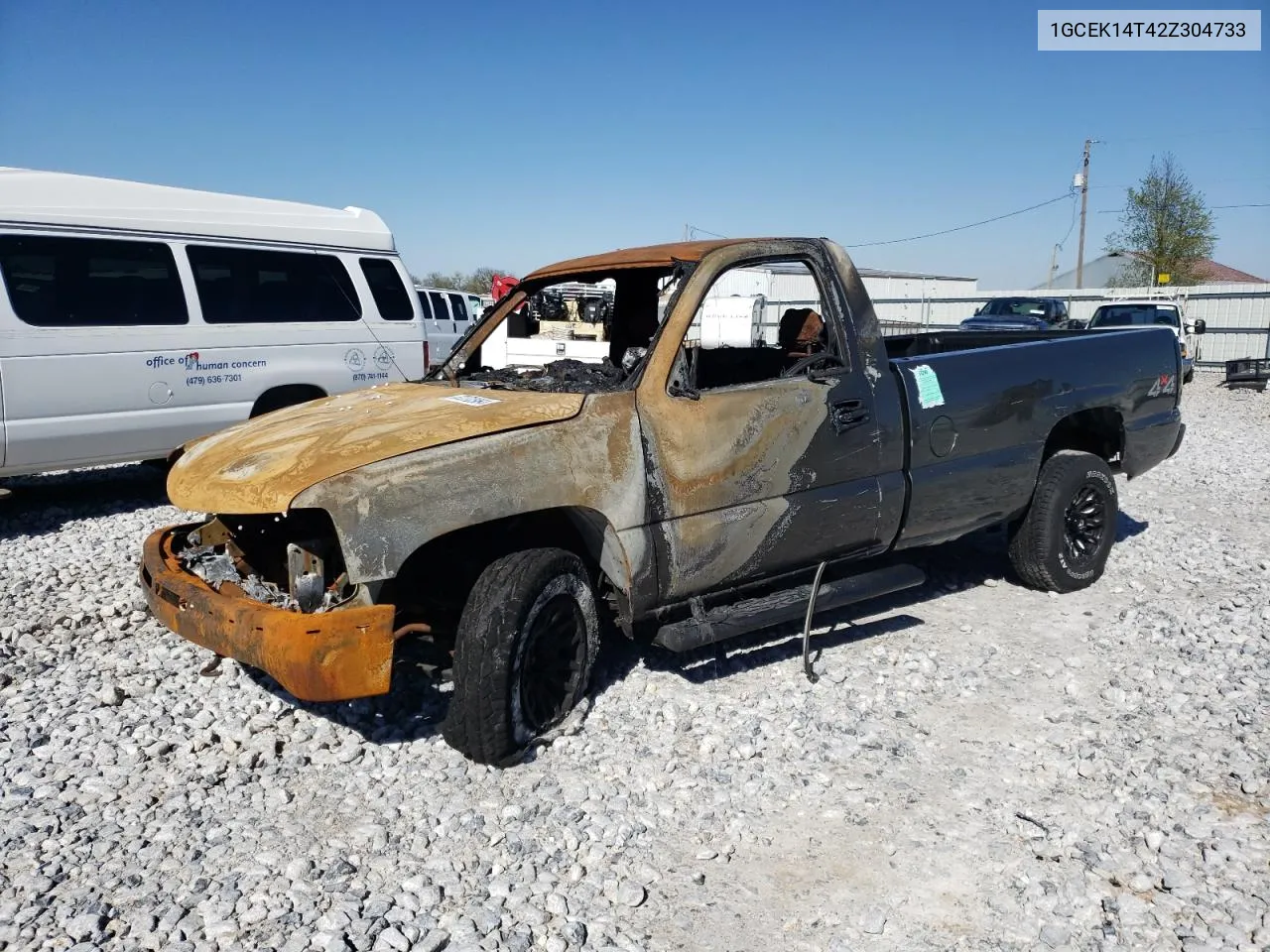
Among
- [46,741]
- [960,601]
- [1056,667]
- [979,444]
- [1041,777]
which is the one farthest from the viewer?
[960,601]

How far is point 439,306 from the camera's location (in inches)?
802

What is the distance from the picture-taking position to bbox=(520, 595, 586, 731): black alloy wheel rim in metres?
3.71

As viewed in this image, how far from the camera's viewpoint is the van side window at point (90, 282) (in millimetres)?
6828

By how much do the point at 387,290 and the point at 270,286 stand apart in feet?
3.63

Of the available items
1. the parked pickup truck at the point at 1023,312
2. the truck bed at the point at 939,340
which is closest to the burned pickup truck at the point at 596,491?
the truck bed at the point at 939,340

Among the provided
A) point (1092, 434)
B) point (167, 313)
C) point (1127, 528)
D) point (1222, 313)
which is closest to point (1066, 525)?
point (1092, 434)

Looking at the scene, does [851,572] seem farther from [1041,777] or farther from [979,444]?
[1041,777]

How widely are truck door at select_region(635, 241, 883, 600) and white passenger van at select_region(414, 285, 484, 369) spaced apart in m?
12.7

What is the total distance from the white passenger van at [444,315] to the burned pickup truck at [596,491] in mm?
12228

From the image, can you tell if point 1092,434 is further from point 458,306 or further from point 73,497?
point 458,306

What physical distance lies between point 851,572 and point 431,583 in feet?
7.87

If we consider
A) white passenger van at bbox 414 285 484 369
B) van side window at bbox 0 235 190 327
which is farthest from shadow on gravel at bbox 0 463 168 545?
white passenger van at bbox 414 285 484 369

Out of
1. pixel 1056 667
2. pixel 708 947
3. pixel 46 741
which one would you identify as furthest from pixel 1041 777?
pixel 46 741

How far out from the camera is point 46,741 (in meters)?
3.86
